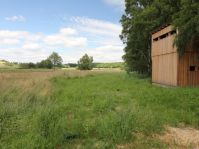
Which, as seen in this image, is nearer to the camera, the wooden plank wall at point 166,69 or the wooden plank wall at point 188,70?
the wooden plank wall at point 188,70

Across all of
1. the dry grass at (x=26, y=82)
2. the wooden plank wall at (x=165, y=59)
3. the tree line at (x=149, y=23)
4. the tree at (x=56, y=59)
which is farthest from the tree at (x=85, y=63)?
the wooden plank wall at (x=165, y=59)

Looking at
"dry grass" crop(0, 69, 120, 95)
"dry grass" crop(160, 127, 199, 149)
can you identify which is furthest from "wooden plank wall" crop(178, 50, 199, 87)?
"dry grass" crop(160, 127, 199, 149)

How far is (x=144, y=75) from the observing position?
158ft

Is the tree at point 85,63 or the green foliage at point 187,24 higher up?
the green foliage at point 187,24

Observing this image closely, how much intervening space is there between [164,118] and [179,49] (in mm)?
14187

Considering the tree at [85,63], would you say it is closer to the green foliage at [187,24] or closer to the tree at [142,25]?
the tree at [142,25]

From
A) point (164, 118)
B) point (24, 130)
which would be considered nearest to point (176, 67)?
point (164, 118)

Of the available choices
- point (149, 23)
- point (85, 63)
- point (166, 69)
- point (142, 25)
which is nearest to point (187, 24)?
point (166, 69)

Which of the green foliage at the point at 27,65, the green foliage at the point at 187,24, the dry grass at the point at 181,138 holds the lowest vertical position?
the dry grass at the point at 181,138

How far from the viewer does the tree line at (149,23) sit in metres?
23.4

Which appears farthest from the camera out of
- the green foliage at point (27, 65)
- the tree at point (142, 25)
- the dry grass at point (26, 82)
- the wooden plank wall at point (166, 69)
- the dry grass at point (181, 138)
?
the green foliage at point (27, 65)

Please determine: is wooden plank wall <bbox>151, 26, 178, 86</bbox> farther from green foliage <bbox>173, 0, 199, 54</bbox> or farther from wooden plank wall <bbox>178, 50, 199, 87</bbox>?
green foliage <bbox>173, 0, 199, 54</bbox>

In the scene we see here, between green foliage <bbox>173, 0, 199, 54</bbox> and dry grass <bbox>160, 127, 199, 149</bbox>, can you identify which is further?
green foliage <bbox>173, 0, 199, 54</bbox>

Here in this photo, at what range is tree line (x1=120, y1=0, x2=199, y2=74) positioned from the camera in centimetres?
2339
